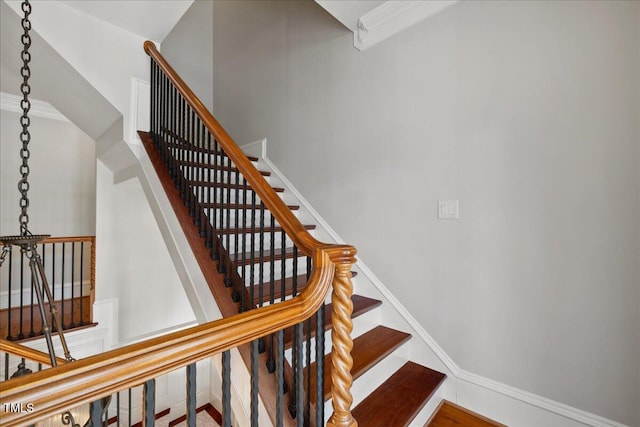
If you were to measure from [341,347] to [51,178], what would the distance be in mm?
5098

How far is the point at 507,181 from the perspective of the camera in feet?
5.44

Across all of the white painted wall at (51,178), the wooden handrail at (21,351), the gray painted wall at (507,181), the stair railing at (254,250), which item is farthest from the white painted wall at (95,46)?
the white painted wall at (51,178)

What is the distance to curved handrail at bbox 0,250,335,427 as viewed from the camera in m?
0.48

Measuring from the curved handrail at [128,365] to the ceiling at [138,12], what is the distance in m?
2.43

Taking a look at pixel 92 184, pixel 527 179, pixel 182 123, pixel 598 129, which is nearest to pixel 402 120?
pixel 527 179

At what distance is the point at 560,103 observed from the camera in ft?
4.91

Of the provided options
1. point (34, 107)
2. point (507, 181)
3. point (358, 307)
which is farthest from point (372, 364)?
point (34, 107)

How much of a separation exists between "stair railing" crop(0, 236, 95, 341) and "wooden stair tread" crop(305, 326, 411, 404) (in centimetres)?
234

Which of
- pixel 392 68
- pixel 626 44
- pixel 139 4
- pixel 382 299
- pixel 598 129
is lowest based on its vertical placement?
pixel 382 299

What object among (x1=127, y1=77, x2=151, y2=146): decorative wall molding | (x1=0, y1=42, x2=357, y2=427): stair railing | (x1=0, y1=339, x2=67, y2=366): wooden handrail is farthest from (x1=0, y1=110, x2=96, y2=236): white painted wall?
(x1=0, y1=339, x2=67, y2=366): wooden handrail

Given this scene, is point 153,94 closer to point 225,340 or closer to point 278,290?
point 278,290

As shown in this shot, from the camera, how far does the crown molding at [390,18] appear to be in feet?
6.45

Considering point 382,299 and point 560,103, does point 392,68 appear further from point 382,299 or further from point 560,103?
point 382,299

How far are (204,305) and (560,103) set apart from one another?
2.18m
